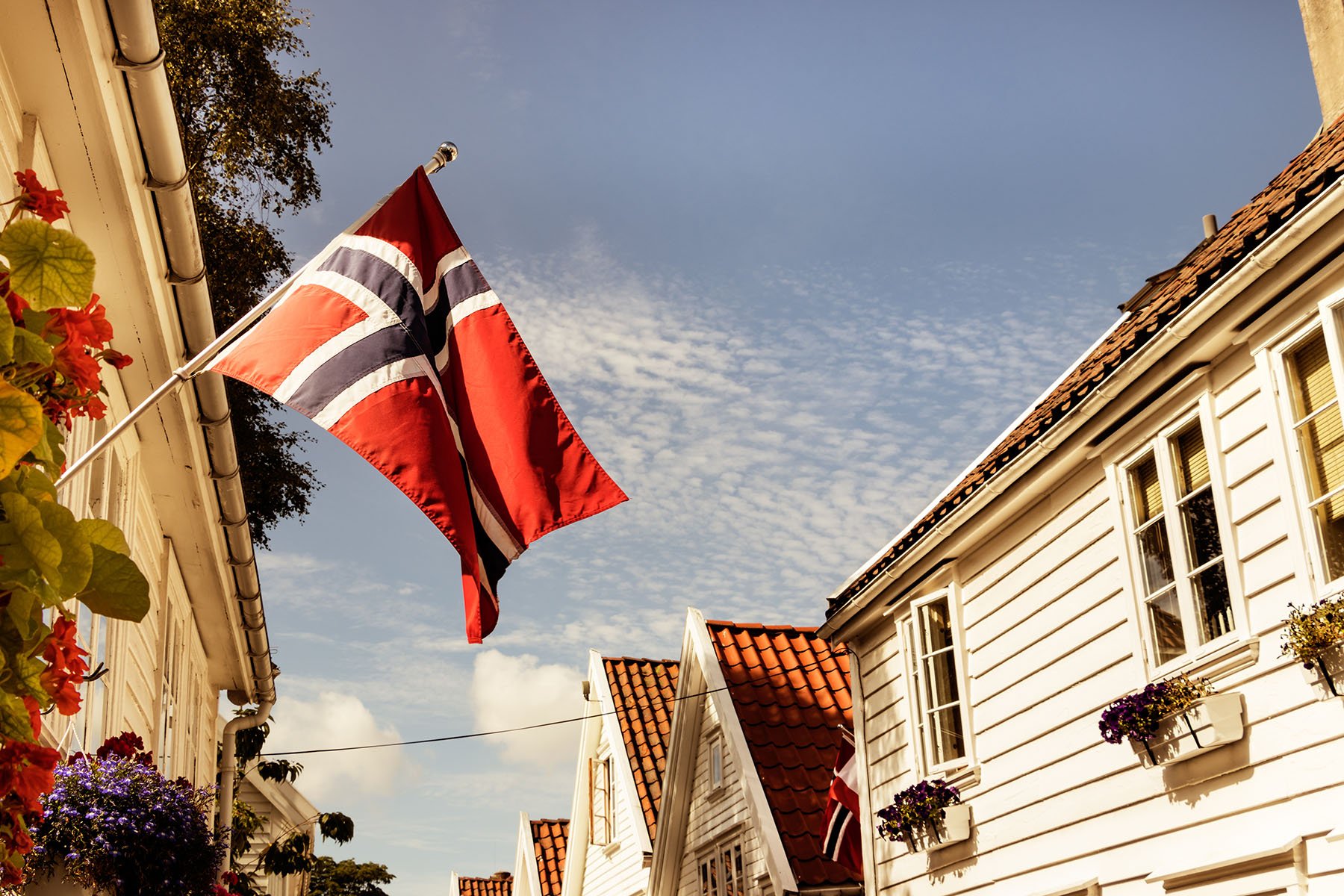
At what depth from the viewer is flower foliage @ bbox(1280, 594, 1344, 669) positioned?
561 centimetres

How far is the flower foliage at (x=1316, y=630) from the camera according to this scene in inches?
221

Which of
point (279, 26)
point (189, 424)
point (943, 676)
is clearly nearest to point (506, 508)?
point (189, 424)

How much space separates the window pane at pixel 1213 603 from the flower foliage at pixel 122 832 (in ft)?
18.1

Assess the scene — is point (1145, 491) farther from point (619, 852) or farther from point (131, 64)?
point (619, 852)

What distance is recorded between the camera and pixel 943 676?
1038cm

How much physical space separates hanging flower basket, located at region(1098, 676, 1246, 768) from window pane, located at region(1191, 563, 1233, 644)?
1.00 ft

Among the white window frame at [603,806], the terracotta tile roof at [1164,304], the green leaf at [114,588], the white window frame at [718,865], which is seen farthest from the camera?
the white window frame at [603,806]

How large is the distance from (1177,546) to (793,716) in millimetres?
9593

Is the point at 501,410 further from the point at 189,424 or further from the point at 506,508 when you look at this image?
the point at 189,424

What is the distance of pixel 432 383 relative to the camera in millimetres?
5875

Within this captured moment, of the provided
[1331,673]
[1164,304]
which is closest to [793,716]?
[1164,304]

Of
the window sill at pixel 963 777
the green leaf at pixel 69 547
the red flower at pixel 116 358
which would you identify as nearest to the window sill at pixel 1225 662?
the window sill at pixel 963 777

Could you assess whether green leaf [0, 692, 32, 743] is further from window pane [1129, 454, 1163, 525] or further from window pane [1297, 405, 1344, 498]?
window pane [1129, 454, 1163, 525]

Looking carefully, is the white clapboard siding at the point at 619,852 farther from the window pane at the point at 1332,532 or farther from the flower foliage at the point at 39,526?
the flower foliage at the point at 39,526
